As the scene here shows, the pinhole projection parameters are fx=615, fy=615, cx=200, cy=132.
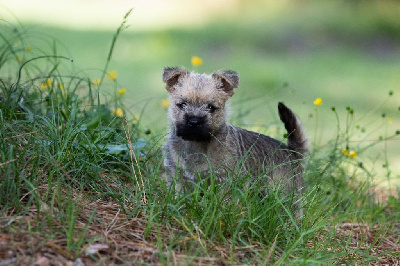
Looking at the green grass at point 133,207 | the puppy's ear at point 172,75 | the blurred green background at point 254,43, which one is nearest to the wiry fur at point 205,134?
the puppy's ear at point 172,75

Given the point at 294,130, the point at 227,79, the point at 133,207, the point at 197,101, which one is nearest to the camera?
the point at 133,207

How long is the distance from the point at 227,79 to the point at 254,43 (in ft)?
29.7

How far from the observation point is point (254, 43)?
13.9 m

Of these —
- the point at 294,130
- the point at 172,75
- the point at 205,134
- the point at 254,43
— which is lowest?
the point at 205,134

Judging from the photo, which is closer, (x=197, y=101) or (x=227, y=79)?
(x=197, y=101)

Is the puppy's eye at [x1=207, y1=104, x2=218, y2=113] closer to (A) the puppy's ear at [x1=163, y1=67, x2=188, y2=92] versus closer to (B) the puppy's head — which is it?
(B) the puppy's head

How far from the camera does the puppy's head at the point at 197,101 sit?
4.69 meters

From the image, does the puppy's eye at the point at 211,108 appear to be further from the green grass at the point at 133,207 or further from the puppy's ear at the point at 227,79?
the green grass at the point at 133,207

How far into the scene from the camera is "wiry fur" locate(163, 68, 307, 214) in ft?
15.4

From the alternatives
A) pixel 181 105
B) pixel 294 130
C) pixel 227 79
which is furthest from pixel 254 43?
pixel 181 105

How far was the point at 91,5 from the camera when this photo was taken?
1620cm

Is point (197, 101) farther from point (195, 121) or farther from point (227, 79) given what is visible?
point (227, 79)

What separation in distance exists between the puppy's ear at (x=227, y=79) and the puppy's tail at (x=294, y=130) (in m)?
0.46

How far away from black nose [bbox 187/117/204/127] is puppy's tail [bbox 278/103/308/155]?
87 centimetres
